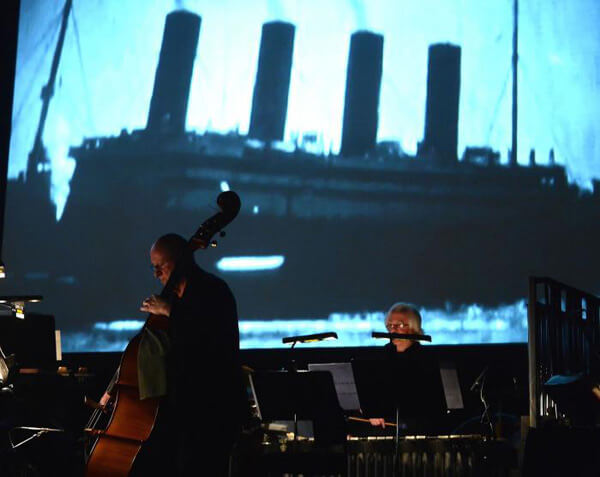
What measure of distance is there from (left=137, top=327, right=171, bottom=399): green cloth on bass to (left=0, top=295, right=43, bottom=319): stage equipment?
1.79m

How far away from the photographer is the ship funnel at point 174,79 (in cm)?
752

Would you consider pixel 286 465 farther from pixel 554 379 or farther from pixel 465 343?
pixel 465 343

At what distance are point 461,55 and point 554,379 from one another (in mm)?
3882

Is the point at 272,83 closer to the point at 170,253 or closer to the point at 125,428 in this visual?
the point at 170,253

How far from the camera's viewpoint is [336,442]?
16.3 ft

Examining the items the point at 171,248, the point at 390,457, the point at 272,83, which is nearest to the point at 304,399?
the point at 390,457

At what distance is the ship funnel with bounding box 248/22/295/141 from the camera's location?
7.53 metres

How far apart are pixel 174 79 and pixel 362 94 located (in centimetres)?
153

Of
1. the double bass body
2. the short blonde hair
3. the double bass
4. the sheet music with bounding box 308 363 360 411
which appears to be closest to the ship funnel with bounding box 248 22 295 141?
the short blonde hair

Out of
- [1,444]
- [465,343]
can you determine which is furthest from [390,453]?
[1,444]

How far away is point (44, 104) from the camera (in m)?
7.55

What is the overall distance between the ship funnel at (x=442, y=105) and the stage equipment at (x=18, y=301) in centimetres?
337

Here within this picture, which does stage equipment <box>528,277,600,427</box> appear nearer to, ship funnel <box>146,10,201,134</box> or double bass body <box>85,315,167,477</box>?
double bass body <box>85,315,167,477</box>

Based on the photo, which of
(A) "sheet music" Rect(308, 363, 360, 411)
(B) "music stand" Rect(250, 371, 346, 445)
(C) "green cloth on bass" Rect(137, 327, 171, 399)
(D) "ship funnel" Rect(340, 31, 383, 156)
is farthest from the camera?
(D) "ship funnel" Rect(340, 31, 383, 156)
